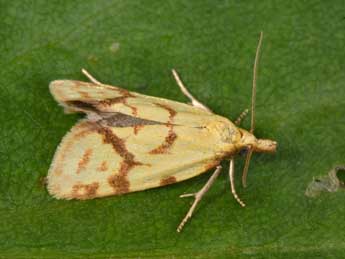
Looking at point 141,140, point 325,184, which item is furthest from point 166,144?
point 325,184

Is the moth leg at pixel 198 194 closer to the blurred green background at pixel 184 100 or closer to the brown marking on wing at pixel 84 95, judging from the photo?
the blurred green background at pixel 184 100

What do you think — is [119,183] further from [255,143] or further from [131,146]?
[255,143]

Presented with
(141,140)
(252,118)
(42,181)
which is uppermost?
(252,118)

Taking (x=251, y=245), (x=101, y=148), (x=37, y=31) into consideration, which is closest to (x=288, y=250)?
(x=251, y=245)

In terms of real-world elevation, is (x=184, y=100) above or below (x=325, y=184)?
above

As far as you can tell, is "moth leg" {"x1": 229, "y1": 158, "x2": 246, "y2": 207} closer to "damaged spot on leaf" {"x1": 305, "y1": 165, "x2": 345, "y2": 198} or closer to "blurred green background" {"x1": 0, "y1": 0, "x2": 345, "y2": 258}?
"blurred green background" {"x1": 0, "y1": 0, "x2": 345, "y2": 258}

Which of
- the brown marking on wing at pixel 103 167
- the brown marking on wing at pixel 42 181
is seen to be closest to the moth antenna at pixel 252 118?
the brown marking on wing at pixel 103 167
